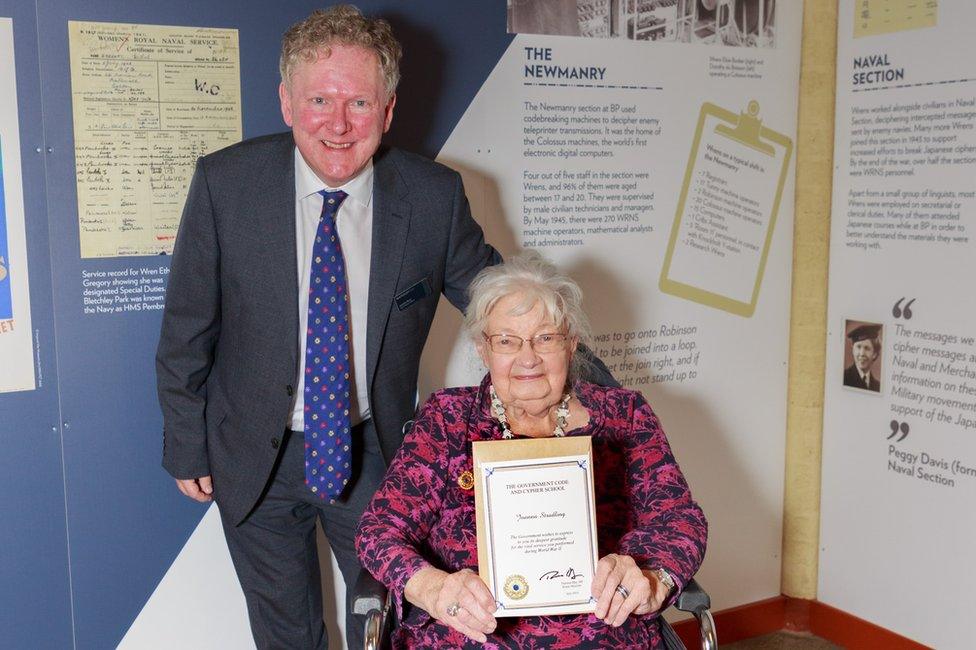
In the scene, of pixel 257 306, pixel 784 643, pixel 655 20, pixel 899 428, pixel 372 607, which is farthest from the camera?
pixel 784 643

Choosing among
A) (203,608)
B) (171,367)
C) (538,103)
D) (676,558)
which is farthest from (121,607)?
(538,103)

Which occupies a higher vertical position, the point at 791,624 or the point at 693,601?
the point at 693,601

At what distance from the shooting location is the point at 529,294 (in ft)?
6.84

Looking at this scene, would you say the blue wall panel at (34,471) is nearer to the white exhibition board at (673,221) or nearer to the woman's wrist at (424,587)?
the white exhibition board at (673,221)

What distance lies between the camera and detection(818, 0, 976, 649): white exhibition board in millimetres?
3055

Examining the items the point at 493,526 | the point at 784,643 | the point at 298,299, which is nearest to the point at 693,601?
the point at 493,526

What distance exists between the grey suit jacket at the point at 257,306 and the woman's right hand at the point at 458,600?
58cm

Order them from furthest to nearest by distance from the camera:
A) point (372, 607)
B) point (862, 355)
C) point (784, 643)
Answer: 1. point (784, 643)
2. point (862, 355)
3. point (372, 607)

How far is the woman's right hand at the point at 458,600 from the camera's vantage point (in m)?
1.77

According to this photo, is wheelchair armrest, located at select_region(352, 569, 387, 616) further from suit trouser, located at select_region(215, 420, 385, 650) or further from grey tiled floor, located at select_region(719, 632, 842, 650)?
grey tiled floor, located at select_region(719, 632, 842, 650)

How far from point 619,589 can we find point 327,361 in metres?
0.85

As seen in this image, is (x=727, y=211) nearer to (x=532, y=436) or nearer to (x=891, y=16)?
(x=891, y=16)

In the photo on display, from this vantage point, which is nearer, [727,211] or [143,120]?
[143,120]

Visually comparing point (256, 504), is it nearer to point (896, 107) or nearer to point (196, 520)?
point (196, 520)
